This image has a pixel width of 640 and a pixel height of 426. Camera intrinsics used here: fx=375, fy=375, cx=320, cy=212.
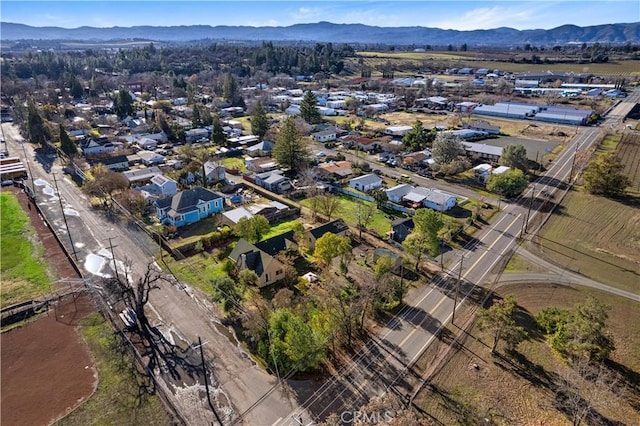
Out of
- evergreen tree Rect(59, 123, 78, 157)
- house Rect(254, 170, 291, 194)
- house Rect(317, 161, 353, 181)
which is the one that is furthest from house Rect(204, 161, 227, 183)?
evergreen tree Rect(59, 123, 78, 157)

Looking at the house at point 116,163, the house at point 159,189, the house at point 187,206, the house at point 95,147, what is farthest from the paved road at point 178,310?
the house at point 95,147

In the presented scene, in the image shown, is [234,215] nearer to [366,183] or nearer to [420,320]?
[366,183]

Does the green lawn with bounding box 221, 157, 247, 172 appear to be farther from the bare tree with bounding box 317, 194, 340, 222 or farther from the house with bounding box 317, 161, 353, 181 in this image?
the bare tree with bounding box 317, 194, 340, 222

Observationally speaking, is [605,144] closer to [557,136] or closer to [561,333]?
[557,136]

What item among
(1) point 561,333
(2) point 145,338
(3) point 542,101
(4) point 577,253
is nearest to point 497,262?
(4) point 577,253

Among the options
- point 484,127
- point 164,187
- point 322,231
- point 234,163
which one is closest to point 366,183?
point 322,231

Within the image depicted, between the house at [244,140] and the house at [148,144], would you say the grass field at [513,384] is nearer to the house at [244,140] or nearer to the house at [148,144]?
the house at [244,140]

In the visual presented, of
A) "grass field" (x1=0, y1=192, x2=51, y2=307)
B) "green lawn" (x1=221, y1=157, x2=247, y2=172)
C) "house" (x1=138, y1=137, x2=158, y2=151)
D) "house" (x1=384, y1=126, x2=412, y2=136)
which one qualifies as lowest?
"grass field" (x1=0, y1=192, x2=51, y2=307)
